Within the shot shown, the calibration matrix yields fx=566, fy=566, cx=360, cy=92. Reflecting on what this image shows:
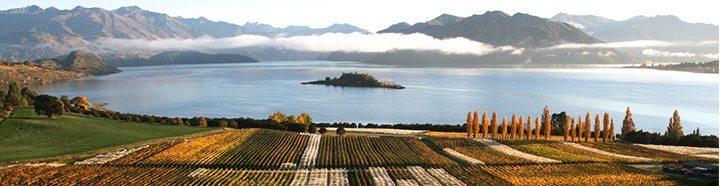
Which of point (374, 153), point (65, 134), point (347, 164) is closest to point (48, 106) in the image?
point (65, 134)

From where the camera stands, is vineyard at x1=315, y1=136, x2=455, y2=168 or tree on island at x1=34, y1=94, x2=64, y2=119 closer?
vineyard at x1=315, y1=136, x2=455, y2=168

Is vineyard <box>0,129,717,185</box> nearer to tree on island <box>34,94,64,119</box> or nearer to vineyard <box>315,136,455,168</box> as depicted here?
vineyard <box>315,136,455,168</box>

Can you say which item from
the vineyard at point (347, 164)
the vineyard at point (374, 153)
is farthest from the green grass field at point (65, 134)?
the vineyard at point (374, 153)

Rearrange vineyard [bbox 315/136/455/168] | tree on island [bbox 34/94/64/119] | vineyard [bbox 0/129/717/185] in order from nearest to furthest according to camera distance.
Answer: vineyard [bbox 0/129/717/185] < vineyard [bbox 315/136/455/168] < tree on island [bbox 34/94/64/119]

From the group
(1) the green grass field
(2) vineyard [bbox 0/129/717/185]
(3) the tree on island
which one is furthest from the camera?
(3) the tree on island

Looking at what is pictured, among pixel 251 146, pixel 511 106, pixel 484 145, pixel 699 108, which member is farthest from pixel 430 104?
pixel 251 146

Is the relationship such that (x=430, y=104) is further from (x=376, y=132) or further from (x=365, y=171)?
(x=365, y=171)

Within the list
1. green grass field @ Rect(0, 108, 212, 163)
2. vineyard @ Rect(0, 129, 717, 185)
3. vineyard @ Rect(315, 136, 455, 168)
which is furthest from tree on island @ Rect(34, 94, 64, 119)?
vineyard @ Rect(315, 136, 455, 168)
